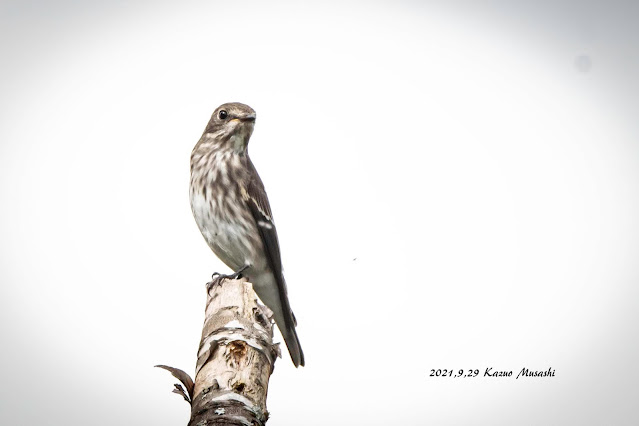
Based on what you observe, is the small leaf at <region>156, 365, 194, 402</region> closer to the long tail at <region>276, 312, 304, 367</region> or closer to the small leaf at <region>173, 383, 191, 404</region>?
the small leaf at <region>173, 383, 191, 404</region>

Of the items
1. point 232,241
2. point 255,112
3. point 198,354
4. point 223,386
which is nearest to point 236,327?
point 198,354

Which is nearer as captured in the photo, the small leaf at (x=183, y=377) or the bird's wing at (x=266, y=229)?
the small leaf at (x=183, y=377)

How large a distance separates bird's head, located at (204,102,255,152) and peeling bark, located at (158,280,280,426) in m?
3.19

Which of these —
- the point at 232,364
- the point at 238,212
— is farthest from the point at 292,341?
the point at 232,364

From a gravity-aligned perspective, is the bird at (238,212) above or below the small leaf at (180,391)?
above

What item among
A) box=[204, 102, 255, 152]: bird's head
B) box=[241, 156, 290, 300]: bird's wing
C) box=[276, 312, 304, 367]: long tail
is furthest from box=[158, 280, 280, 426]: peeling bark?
box=[204, 102, 255, 152]: bird's head

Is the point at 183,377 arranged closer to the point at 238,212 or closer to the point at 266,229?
the point at 238,212

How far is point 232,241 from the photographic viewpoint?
8.40 meters

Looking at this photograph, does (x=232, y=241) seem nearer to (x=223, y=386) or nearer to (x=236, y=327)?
(x=236, y=327)

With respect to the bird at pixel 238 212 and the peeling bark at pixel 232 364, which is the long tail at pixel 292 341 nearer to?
the bird at pixel 238 212

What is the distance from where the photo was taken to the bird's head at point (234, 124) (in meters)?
8.67

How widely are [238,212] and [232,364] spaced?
373 centimetres

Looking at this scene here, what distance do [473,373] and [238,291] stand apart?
5049 mm

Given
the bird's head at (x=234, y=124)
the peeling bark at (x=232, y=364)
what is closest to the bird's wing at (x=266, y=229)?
the bird's head at (x=234, y=124)
